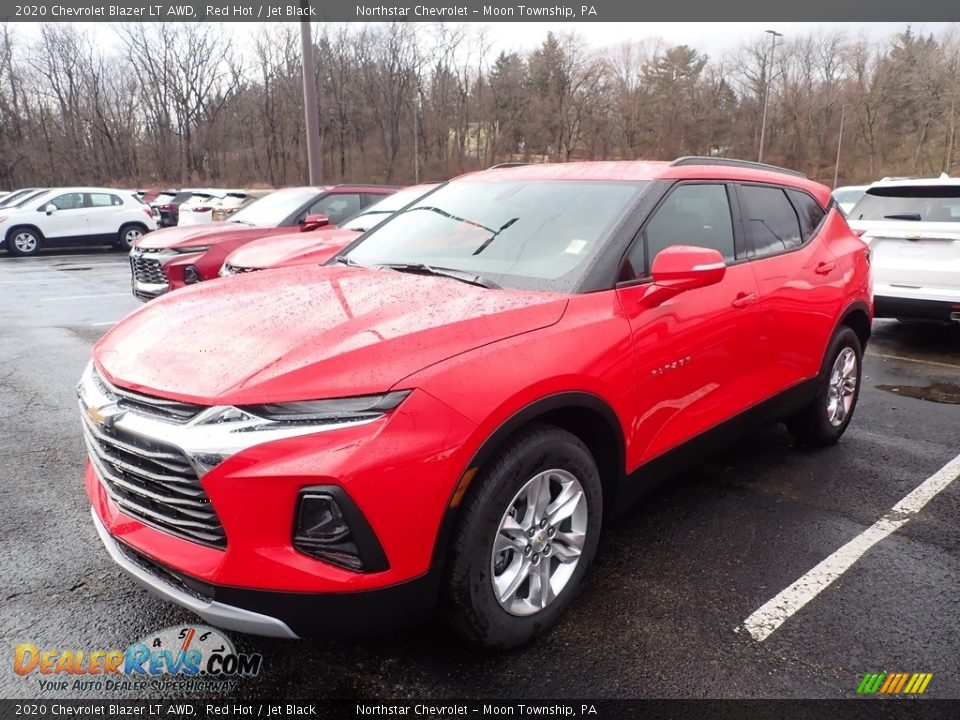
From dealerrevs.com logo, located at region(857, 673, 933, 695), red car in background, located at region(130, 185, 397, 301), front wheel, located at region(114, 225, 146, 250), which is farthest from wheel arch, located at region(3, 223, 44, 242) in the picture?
dealerrevs.com logo, located at region(857, 673, 933, 695)

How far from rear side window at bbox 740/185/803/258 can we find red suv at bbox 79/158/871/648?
0.14 ft

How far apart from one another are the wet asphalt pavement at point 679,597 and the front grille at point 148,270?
3.46 meters

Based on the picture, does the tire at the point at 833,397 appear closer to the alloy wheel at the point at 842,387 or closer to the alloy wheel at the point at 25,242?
the alloy wheel at the point at 842,387

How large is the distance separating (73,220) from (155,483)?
19.4 metres

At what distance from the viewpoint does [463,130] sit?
65.2 meters

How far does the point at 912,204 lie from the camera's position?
7188 mm

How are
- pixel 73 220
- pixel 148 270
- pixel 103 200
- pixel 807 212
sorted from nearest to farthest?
pixel 807 212 → pixel 148 270 → pixel 73 220 → pixel 103 200

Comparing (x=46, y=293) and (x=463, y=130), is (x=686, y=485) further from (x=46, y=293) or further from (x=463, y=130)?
(x=463, y=130)

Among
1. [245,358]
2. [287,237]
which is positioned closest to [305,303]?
[245,358]

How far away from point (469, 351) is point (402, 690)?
1162 mm

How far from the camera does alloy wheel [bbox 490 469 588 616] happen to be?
2.37 metres

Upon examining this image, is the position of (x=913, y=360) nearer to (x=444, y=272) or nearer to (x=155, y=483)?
(x=444, y=272)

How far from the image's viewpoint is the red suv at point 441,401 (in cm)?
195

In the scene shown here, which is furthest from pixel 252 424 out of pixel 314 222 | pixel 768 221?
pixel 314 222
